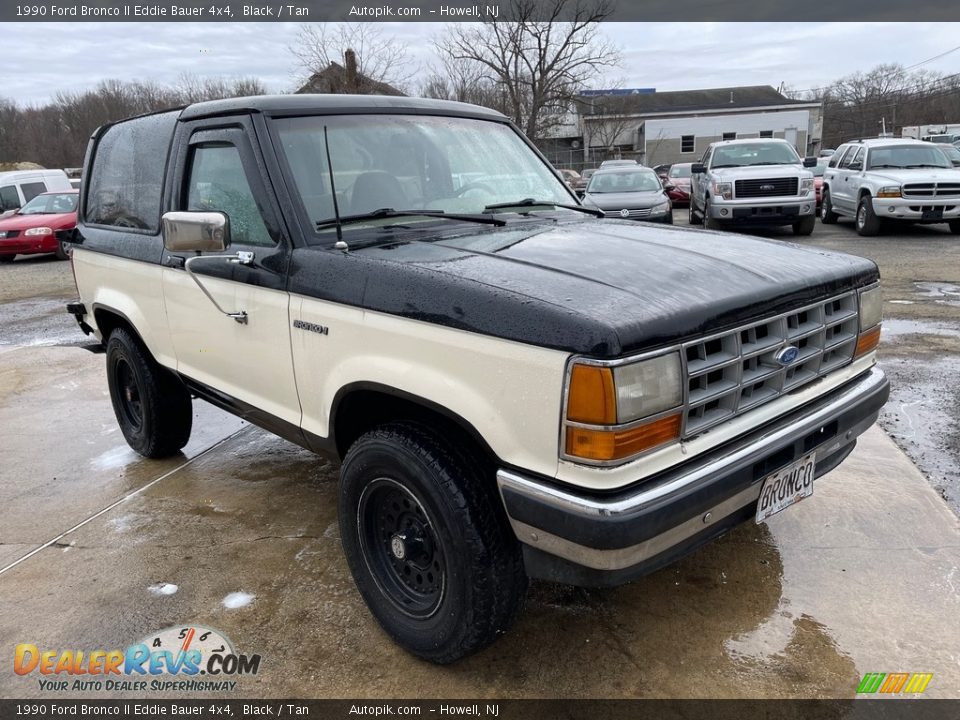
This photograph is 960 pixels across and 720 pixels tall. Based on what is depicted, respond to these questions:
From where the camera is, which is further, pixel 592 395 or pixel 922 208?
pixel 922 208

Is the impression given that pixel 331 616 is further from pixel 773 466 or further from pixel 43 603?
pixel 773 466

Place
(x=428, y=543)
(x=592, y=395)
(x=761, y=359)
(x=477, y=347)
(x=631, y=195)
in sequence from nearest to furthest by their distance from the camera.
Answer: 1. (x=592, y=395)
2. (x=477, y=347)
3. (x=761, y=359)
4. (x=428, y=543)
5. (x=631, y=195)

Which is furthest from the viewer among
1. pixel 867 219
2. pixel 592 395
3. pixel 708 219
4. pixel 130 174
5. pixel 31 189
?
pixel 31 189

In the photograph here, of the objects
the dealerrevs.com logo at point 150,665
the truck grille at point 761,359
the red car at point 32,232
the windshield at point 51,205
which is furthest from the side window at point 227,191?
the windshield at point 51,205

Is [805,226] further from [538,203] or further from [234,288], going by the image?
[234,288]

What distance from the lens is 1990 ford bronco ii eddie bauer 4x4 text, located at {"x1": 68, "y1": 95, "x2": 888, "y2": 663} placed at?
1.98 m

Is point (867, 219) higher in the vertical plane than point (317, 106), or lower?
lower

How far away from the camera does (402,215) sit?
9.79ft

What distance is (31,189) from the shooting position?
18.8 metres

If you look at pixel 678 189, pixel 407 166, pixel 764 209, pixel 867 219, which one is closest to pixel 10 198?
pixel 764 209

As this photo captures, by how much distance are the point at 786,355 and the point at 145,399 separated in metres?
3.53

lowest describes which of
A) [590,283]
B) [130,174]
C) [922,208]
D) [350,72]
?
[922,208]

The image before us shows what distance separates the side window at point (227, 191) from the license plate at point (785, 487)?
2.06m

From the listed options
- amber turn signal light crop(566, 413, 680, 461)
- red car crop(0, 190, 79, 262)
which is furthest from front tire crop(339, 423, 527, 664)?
red car crop(0, 190, 79, 262)
